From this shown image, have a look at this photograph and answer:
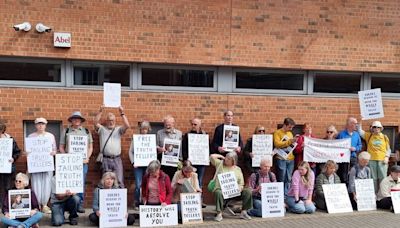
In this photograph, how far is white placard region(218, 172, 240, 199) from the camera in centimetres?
784

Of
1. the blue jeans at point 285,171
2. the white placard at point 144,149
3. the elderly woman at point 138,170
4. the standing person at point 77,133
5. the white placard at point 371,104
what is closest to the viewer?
the standing person at point 77,133

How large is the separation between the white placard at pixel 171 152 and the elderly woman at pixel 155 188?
30.2 inches

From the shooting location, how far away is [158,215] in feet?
23.9

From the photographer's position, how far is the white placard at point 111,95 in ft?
26.2

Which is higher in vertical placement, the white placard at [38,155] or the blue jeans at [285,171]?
the white placard at [38,155]

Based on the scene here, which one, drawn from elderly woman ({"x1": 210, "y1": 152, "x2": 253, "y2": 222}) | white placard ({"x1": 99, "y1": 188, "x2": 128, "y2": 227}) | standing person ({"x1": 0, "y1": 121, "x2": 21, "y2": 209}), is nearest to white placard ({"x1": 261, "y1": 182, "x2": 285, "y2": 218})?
elderly woman ({"x1": 210, "y1": 152, "x2": 253, "y2": 222})

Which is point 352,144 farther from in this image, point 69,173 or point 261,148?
point 69,173

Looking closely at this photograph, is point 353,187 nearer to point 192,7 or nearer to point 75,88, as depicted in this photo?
point 192,7

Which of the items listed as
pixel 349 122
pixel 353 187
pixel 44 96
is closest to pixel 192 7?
pixel 44 96

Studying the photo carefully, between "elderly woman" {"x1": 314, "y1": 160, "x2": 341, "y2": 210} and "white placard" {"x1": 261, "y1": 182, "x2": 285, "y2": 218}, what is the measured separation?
3.42ft

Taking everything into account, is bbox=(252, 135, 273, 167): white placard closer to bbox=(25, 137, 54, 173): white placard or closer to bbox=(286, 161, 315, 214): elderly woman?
bbox=(286, 161, 315, 214): elderly woman

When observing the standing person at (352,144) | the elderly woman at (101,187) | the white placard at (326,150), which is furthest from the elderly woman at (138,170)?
the standing person at (352,144)

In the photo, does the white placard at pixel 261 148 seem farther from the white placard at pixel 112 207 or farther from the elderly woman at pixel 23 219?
the elderly woman at pixel 23 219

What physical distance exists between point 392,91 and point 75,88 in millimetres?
7024
